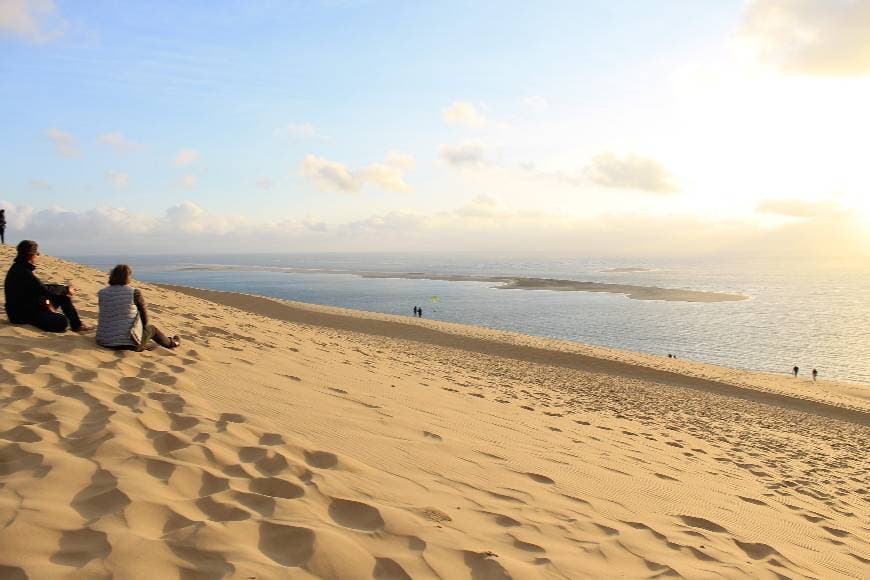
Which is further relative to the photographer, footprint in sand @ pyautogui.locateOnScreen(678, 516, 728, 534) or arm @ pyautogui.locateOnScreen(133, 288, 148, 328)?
arm @ pyautogui.locateOnScreen(133, 288, 148, 328)

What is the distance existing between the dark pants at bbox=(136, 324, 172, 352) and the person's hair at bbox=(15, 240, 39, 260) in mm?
1740

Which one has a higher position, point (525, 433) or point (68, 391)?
point (68, 391)

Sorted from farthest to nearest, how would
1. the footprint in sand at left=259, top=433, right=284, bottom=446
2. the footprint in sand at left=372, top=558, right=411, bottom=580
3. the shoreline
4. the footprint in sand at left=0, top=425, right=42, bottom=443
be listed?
1. the shoreline
2. the footprint in sand at left=259, top=433, right=284, bottom=446
3. the footprint in sand at left=0, top=425, right=42, bottom=443
4. the footprint in sand at left=372, top=558, right=411, bottom=580

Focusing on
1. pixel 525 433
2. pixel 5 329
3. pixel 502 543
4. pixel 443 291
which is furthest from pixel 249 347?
pixel 443 291

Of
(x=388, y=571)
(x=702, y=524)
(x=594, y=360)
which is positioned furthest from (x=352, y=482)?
(x=594, y=360)

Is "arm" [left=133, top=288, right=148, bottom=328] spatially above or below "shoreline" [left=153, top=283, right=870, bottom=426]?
above

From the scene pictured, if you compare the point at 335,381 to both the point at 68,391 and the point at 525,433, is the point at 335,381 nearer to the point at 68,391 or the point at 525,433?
the point at 525,433

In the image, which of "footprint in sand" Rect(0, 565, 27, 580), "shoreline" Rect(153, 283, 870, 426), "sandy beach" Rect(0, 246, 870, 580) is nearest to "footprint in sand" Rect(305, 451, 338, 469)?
"sandy beach" Rect(0, 246, 870, 580)

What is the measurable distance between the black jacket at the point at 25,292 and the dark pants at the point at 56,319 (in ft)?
0.23

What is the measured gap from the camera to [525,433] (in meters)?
7.25

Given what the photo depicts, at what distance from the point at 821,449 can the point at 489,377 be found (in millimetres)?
7214

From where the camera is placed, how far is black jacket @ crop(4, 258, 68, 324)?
7.18 metres

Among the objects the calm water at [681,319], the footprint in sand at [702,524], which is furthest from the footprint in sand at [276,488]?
the calm water at [681,319]

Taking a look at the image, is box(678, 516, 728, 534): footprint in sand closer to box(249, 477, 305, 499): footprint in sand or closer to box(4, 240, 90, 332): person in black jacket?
box(249, 477, 305, 499): footprint in sand
